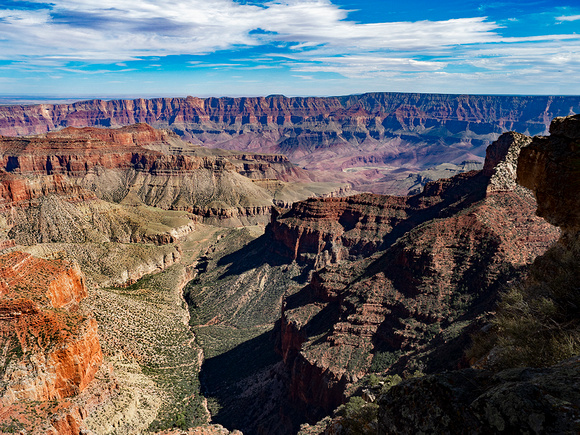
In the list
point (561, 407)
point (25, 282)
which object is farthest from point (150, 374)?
point (561, 407)

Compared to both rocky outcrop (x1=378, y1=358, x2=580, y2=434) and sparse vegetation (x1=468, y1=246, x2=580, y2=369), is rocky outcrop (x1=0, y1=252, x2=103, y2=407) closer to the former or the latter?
rocky outcrop (x1=378, y1=358, x2=580, y2=434)

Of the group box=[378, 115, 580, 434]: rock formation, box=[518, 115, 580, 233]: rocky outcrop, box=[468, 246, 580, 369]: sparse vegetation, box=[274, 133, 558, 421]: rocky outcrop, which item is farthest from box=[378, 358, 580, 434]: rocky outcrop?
box=[274, 133, 558, 421]: rocky outcrop

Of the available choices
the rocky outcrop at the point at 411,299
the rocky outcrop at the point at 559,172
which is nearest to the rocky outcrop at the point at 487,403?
the rocky outcrop at the point at 559,172

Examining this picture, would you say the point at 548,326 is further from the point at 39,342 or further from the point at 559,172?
the point at 39,342

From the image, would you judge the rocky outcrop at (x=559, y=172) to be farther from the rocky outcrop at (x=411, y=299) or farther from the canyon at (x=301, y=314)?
the rocky outcrop at (x=411, y=299)

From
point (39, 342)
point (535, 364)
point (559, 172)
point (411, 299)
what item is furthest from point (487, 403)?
point (39, 342)

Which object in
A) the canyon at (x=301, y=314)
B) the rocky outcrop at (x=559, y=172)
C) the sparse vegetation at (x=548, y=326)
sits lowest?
the canyon at (x=301, y=314)

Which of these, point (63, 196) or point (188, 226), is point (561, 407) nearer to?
point (63, 196)
